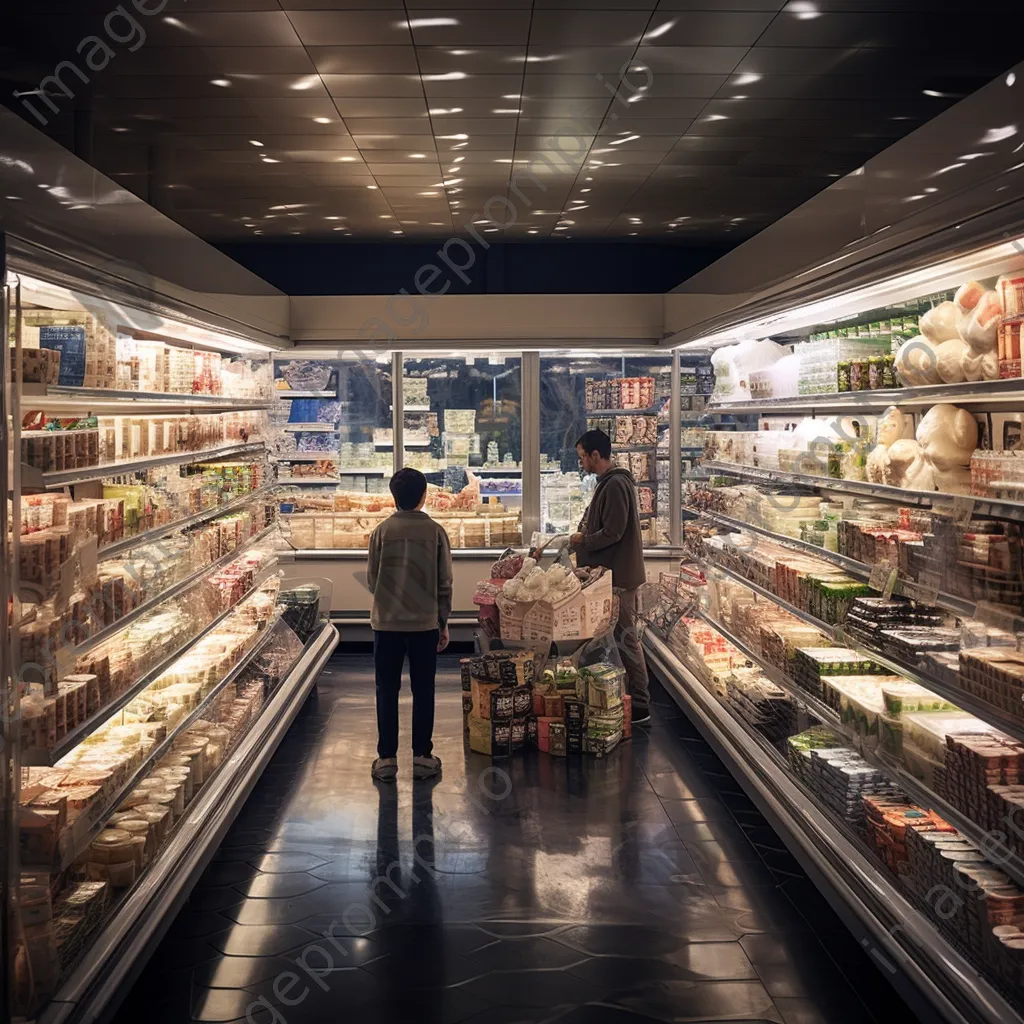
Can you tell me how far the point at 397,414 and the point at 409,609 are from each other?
393 centimetres

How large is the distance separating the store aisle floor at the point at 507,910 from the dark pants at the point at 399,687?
24 centimetres

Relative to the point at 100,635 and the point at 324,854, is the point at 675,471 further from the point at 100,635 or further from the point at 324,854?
the point at 100,635

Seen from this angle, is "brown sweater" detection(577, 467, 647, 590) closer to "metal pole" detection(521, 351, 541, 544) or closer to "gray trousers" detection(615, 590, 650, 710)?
"gray trousers" detection(615, 590, 650, 710)

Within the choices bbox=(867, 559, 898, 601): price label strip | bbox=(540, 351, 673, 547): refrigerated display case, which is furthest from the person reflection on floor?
bbox=(540, 351, 673, 547): refrigerated display case

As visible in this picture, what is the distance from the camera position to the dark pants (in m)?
5.79

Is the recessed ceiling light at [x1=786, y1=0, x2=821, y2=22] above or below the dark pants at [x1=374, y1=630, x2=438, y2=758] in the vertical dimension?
above

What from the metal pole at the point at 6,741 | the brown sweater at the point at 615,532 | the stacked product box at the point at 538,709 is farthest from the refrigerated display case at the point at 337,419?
the metal pole at the point at 6,741

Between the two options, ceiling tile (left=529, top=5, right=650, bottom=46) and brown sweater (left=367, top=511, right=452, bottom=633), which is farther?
brown sweater (left=367, top=511, right=452, bottom=633)

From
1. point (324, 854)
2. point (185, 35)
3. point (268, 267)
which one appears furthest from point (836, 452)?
point (268, 267)

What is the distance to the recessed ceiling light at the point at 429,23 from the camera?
165 inches

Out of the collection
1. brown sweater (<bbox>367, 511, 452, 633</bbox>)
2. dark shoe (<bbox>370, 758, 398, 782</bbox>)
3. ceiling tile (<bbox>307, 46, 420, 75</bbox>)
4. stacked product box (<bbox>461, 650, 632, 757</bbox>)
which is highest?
ceiling tile (<bbox>307, 46, 420, 75</bbox>)

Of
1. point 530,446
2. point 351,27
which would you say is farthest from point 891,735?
point 530,446

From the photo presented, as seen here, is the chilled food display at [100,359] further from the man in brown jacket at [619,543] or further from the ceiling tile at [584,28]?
the man in brown jacket at [619,543]

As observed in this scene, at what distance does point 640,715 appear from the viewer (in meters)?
6.98
